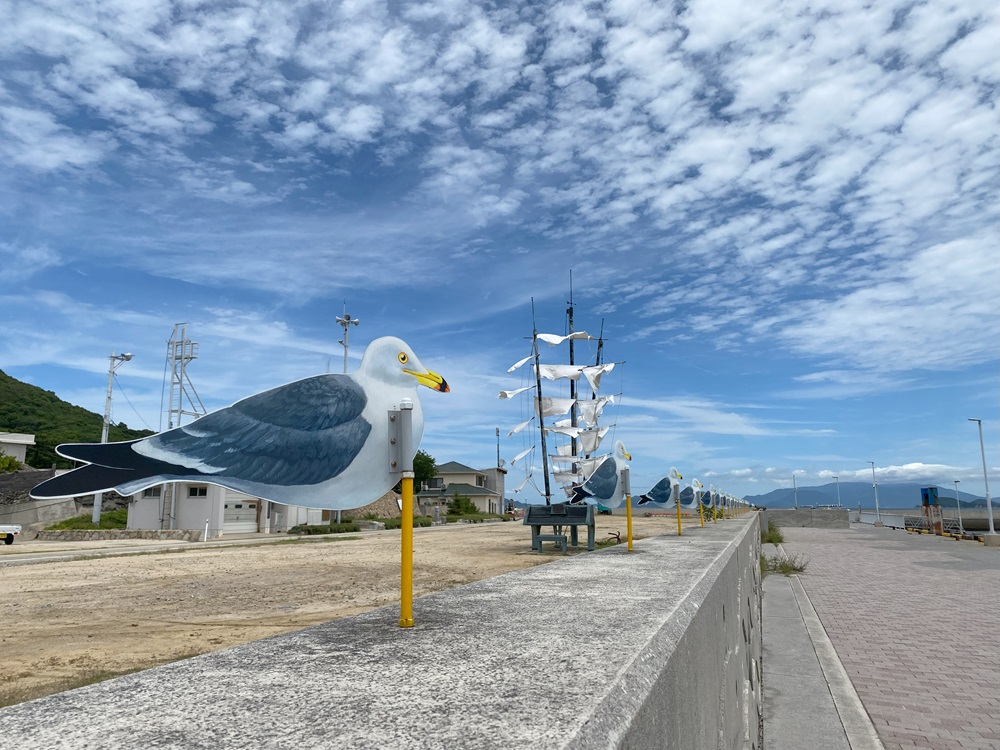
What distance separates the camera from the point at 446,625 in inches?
123


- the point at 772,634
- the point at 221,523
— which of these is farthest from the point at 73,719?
the point at 221,523

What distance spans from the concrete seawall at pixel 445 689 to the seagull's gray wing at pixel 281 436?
4.47ft

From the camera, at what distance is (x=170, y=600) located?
35.2 ft

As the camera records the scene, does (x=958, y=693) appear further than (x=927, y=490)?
No

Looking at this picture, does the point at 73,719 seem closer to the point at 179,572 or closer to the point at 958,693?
the point at 958,693

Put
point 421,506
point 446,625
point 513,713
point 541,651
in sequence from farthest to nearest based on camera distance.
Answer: point 421,506 < point 446,625 < point 541,651 < point 513,713

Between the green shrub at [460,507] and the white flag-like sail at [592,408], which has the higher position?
the white flag-like sail at [592,408]

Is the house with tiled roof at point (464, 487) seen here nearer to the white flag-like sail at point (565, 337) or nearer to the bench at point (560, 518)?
the white flag-like sail at point (565, 337)

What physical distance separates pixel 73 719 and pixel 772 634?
9886 mm

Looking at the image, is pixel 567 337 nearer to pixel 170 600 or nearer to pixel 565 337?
pixel 565 337

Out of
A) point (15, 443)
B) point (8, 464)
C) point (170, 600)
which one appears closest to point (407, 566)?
point (170, 600)

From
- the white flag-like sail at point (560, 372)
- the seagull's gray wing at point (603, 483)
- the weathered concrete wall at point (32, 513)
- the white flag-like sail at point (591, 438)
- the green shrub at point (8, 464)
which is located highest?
the white flag-like sail at point (560, 372)

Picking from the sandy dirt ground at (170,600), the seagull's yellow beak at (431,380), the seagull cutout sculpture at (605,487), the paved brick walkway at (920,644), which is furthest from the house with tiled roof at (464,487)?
the seagull's yellow beak at (431,380)

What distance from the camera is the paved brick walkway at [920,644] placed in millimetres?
5859
